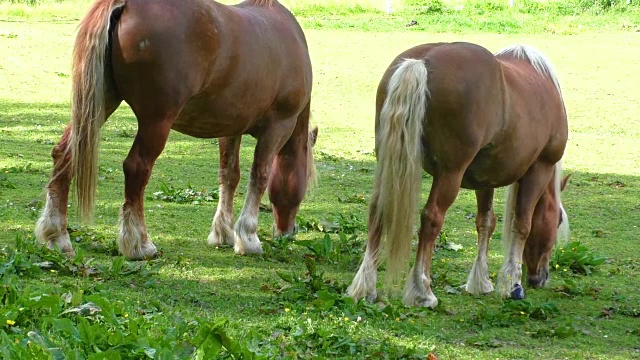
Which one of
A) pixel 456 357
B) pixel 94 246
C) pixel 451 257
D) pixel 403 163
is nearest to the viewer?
pixel 456 357

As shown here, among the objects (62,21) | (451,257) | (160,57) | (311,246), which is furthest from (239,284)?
(62,21)

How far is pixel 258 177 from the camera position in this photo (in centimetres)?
783

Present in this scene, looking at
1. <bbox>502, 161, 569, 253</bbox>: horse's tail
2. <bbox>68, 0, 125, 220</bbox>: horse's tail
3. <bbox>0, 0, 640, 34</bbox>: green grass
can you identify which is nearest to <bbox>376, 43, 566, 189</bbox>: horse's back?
<bbox>502, 161, 569, 253</bbox>: horse's tail

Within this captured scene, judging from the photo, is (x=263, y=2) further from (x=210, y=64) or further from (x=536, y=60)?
(x=536, y=60)

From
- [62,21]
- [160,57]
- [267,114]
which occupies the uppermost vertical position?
[160,57]

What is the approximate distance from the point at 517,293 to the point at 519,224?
1.67 ft

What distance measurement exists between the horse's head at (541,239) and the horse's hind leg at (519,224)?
0.23m

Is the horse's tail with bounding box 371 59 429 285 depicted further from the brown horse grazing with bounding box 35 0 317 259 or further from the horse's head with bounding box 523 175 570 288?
the horse's head with bounding box 523 175 570 288

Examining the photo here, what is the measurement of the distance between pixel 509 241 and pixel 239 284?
2.04m

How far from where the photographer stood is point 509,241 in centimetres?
715

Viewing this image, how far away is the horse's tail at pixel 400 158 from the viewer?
19.8 ft

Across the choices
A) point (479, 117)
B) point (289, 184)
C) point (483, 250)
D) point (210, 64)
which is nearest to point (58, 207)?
point (210, 64)

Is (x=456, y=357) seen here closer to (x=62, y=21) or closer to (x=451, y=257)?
(x=451, y=257)

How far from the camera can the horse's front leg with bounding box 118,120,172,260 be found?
6.56m
